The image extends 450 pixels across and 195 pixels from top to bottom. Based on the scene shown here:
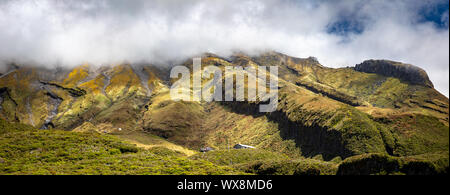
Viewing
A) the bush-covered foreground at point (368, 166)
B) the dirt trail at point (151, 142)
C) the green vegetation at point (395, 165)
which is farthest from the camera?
the dirt trail at point (151, 142)

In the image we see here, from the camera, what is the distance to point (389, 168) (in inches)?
1168

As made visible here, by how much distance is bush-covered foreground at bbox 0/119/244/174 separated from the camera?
110 ft

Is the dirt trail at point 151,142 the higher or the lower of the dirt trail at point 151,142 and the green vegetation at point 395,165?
the lower

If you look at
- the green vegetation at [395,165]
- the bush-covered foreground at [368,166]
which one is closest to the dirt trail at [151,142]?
the bush-covered foreground at [368,166]

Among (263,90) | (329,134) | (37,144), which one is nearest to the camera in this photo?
(37,144)

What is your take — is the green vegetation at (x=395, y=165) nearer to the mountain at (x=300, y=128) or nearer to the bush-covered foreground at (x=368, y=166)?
the bush-covered foreground at (x=368, y=166)

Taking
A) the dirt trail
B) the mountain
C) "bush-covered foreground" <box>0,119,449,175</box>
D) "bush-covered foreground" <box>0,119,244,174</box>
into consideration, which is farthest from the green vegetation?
the dirt trail

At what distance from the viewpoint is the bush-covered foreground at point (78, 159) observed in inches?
1318

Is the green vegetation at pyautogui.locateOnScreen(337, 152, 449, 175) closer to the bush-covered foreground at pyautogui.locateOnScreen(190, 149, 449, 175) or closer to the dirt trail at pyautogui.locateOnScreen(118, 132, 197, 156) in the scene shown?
the bush-covered foreground at pyautogui.locateOnScreen(190, 149, 449, 175)

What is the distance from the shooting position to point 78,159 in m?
40.3

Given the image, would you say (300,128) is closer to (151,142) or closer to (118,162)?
(151,142)

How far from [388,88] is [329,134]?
152994mm
